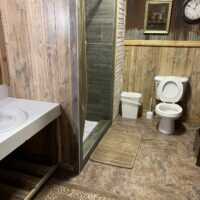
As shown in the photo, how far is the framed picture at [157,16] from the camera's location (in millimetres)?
2834

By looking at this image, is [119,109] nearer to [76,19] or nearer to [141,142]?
[141,142]

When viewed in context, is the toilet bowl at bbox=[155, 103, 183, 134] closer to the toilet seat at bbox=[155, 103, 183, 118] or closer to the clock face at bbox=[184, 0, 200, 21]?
the toilet seat at bbox=[155, 103, 183, 118]

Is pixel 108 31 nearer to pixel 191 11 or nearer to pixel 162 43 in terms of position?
pixel 162 43

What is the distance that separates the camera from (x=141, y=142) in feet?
8.63

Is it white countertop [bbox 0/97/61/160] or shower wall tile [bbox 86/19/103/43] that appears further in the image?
→ shower wall tile [bbox 86/19/103/43]

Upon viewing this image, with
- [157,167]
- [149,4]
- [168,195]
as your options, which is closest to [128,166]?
[157,167]

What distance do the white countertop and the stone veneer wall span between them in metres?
1.24

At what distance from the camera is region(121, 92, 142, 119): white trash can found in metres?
3.23

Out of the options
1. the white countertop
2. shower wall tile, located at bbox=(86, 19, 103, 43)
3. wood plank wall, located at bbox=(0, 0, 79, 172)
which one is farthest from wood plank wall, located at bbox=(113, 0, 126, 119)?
the white countertop

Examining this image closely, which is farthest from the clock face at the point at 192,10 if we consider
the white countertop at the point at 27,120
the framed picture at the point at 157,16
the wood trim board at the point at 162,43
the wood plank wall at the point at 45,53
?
the white countertop at the point at 27,120

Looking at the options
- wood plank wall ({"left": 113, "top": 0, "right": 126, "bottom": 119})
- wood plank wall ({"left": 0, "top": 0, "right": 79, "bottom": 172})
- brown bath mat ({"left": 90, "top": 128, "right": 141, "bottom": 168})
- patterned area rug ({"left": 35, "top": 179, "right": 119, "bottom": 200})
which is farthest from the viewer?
wood plank wall ({"left": 113, "top": 0, "right": 126, "bottom": 119})

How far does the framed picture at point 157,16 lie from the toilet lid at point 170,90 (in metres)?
0.76

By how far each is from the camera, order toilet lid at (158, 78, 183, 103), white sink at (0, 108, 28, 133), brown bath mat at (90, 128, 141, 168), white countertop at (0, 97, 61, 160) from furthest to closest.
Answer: toilet lid at (158, 78, 183, 103) < brown bath mat at (90, 128, 141, 168) < white sink at (0, 108, 28, 133) < white countertop at (0, 97, 61, 160)

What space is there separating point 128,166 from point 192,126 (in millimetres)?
1553
